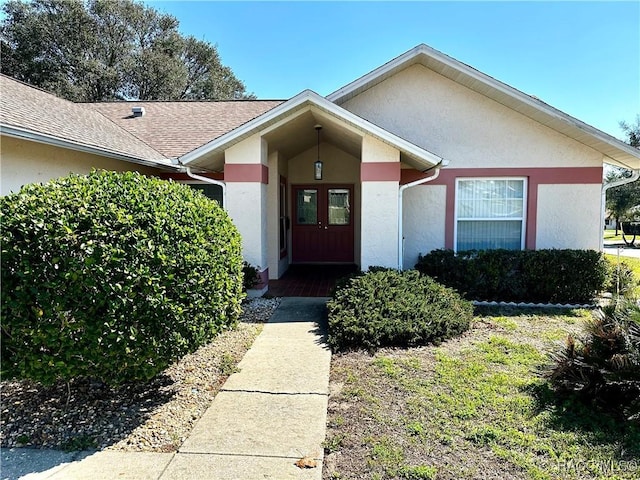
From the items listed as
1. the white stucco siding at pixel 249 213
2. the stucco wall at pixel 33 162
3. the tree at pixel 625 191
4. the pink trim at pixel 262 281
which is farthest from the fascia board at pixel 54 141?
the tree at pixel 625 191

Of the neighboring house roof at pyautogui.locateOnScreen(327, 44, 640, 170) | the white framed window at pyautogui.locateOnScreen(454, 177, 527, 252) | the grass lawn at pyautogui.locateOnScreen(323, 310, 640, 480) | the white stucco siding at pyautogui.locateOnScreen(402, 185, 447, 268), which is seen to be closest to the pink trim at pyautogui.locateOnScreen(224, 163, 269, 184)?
the neighboring house roof at pyautogui.locateOnScreen(327, 44, 640, 170)

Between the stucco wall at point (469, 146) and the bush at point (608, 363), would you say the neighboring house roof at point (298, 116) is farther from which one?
the bush at point (608, 363)

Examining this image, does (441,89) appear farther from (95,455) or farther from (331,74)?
(95,455)

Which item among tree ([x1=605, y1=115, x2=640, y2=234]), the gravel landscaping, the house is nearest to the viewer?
the gravel landscaping

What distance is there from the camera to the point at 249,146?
8844 mm

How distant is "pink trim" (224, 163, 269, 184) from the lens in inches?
349

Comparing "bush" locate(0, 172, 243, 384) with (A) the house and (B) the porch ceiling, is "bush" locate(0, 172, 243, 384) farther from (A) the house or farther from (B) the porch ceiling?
(B) the porch ceiling

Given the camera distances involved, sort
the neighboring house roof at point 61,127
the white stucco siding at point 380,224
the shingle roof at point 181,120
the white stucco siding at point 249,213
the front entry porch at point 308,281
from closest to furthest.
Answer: the neighboring house roof at point 61,127, the white stucco siding at point 380,224, the white stucco siding at point 249,213, the front entry porch at point 308,281, the shingle roof at point 181,120

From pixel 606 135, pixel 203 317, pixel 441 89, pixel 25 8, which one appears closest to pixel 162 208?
pixel 203 317

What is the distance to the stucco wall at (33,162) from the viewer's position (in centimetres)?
659

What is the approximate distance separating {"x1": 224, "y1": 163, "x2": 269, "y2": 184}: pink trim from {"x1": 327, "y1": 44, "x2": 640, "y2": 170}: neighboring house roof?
2606 mm

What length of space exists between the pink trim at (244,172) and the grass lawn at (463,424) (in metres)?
4.66

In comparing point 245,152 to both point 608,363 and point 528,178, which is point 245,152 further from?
point 608,363

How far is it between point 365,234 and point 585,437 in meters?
5.67
